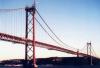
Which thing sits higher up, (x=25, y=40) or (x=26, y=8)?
(x=26, y=8)

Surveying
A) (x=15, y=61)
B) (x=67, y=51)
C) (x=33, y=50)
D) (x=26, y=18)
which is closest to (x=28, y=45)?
(x=33, y=50)

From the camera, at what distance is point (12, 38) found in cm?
2762

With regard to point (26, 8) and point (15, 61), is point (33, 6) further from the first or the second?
point (15, 61)

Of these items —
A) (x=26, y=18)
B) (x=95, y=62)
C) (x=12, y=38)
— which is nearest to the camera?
(x=12, y=38)

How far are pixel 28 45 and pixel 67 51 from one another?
65.0 ft

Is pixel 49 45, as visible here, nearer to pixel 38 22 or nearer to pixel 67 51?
pixel 38 22

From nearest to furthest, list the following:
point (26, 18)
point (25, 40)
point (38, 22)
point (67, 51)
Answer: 1. point (25, 40)
2. point (26, 18)
3. point (38, 22)
4. point (67, 51)

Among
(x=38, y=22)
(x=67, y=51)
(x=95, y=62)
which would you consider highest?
(x=38, y=22)

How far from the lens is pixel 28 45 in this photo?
108 feet

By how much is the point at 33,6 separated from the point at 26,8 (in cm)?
105

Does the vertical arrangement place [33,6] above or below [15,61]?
above

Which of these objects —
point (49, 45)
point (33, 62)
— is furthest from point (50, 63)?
point (33, 62)

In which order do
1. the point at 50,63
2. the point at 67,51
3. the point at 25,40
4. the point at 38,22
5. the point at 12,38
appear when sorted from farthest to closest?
the point at 50,63 → the point at 67,51 → the point at 38,22 → the point at 25,40 → the point at 12,38

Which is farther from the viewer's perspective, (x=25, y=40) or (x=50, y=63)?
(x=50, y=63)
